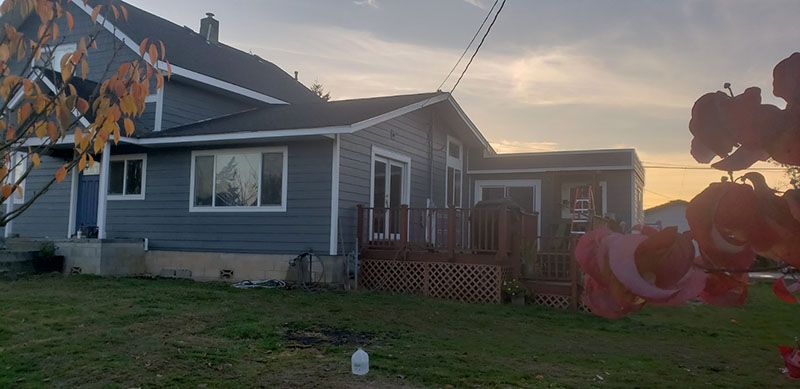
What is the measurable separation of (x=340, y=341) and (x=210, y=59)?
1219cm

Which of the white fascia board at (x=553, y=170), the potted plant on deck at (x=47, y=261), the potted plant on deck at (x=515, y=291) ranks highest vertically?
the white fascia board at (x=553, y=170)

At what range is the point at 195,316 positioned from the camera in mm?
7559

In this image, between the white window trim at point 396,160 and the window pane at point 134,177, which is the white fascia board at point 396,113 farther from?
the window pane at point 134,177

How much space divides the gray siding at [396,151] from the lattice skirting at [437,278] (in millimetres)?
742

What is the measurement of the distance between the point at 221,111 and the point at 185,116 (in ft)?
4.55

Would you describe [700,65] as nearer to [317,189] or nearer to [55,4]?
[55,4]

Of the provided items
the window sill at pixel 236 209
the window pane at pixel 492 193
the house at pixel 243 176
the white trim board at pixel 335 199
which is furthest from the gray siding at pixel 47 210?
the window pane at pixel 492 193

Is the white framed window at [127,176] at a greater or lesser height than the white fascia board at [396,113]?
lesser

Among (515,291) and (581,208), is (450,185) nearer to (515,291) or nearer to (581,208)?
(581,208)

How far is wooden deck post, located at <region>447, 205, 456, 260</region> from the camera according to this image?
10.9 metres

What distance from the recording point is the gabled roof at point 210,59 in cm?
1502

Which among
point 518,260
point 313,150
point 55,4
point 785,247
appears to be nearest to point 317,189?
point 313,150

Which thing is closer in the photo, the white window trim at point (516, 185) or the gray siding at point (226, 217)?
the gray siding at point (226, 217)

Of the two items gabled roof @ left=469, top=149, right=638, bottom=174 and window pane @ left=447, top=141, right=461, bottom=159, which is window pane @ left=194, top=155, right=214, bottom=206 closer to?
window pane @ left=447, top=141, right=461, bottom=159
